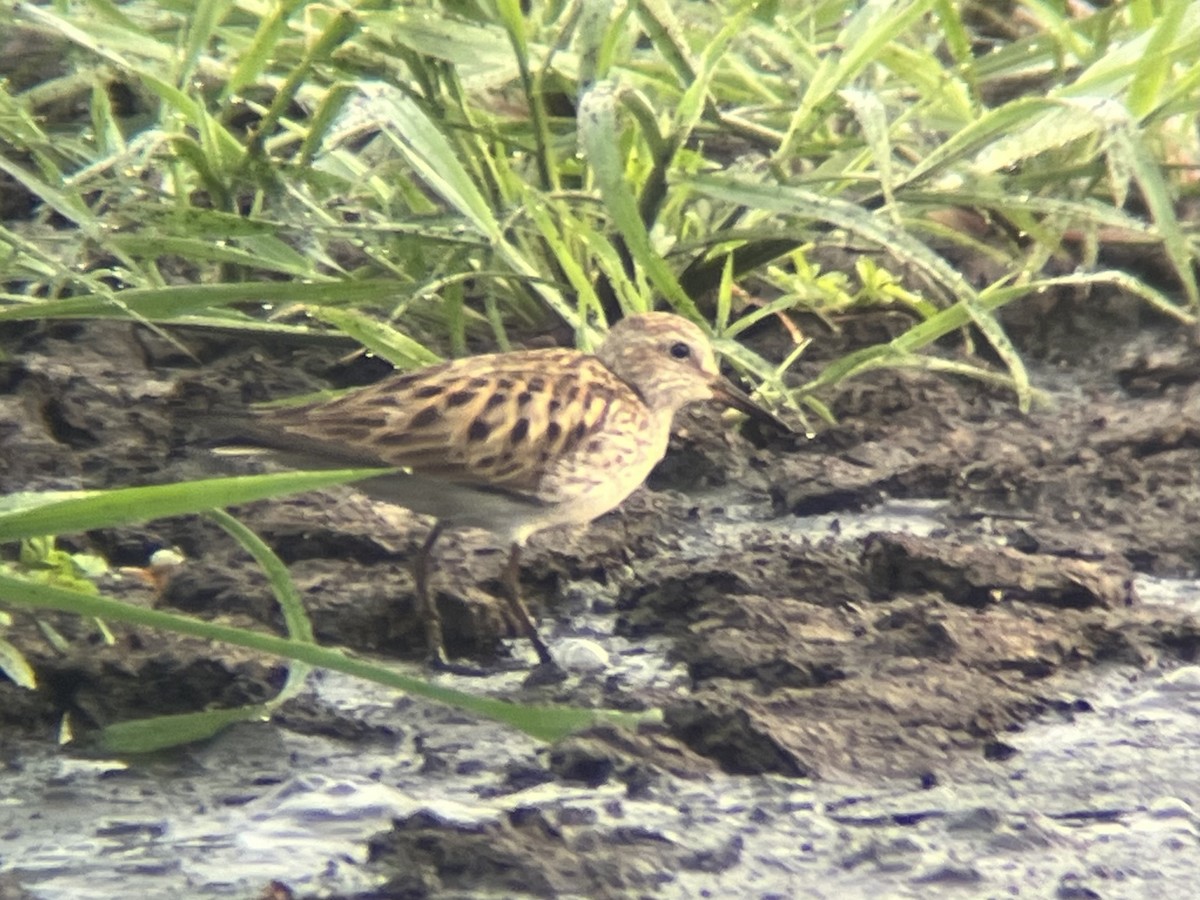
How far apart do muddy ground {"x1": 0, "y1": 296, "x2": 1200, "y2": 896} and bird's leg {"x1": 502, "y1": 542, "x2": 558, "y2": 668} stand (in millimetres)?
58

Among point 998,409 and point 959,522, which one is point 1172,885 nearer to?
point 959,522

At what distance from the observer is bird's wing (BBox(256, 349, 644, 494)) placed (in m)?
4.05

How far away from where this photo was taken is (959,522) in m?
4.53

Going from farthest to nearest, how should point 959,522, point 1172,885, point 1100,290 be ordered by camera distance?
point 1100,290, point 959,522, point 1172,885

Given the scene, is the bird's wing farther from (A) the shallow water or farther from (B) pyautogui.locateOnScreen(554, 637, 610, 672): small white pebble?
(A) the shallow water

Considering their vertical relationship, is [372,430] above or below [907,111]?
below

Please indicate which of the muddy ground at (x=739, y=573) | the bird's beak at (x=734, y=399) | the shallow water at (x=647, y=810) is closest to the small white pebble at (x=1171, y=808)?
the shallow water at (x=647, y=810)

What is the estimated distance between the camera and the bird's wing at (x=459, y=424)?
405cm

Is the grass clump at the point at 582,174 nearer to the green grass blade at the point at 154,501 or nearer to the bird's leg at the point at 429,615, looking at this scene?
the bird's leg at the point at 429,615

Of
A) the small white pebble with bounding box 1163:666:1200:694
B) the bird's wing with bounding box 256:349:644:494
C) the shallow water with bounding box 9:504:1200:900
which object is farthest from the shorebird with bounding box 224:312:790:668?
the small white pebble with bounding box 1163:666:1200:694

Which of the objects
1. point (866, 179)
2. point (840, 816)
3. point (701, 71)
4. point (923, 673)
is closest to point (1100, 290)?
point (866, 179)

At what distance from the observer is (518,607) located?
3926 mm

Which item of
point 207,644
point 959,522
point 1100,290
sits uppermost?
point 1100,290

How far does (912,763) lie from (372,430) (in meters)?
1.32
